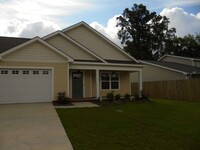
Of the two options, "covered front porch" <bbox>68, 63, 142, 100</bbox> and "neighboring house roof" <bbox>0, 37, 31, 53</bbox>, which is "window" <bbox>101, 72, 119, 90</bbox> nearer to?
"covered front porch" <bbox>68, 63, 142, 100</bbox>

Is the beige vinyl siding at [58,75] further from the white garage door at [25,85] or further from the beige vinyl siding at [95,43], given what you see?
the beige vinyl siding at [95,43]

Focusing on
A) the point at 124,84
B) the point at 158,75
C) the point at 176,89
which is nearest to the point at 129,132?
the point at 124,84

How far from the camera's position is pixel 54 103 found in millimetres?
16141

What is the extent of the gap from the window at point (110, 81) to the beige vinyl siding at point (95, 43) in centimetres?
146

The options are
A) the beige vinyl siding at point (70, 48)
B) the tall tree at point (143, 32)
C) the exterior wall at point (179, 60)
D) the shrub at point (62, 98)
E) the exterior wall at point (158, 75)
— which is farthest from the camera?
the tall tree at point (143, 32)

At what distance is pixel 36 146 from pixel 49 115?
4.77 metres

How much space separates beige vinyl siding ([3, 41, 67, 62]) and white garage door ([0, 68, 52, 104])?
72 cm

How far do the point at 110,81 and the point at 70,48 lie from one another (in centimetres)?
460

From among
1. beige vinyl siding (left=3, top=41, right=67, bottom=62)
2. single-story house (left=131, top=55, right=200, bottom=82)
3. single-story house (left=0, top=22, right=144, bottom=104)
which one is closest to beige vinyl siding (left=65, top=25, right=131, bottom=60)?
single-story house (left=0, top=22, right=144, bottom=104)

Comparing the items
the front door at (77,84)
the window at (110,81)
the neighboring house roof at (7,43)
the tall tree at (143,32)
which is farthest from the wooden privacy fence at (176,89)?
the tall tree at (143,32)

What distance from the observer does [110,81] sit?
71.1 ft

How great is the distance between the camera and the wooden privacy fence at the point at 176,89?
21.4 meters

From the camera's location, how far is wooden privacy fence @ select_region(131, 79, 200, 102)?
21.4 m

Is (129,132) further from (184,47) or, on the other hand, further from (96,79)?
(184,47)
